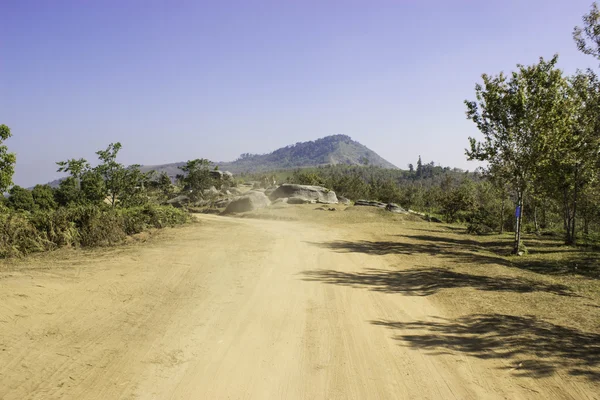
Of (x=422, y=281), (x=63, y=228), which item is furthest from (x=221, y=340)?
(x=63, y=228)

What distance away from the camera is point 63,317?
6.90m

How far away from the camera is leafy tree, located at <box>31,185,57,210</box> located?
37656mm

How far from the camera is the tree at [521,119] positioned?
15.0 metres

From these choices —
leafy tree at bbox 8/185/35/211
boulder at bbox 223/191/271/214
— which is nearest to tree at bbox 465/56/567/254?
boulder at bbox 223/191/271/214

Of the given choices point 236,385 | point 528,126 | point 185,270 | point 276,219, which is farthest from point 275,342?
point 276,219

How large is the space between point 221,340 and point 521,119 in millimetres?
15537

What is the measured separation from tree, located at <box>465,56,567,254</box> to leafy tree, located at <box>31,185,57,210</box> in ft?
133

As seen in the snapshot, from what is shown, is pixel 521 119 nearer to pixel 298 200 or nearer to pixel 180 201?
pixel 298 200

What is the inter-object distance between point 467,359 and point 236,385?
12.3ft

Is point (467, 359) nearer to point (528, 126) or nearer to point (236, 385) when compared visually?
point (236, 385)

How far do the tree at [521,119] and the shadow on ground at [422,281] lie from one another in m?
6.36

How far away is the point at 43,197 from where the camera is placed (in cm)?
3897

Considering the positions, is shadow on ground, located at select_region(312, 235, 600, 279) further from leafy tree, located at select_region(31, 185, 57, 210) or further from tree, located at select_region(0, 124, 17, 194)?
leafy tree, located at select_region(31, 185, 57, 210)

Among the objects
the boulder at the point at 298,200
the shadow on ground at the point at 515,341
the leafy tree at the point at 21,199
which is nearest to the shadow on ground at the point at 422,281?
the shadow on ground at the point at 515,341
